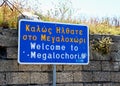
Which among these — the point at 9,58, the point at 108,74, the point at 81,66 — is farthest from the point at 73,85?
Result: the point at 9,58

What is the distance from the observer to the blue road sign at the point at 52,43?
5703 millimetres

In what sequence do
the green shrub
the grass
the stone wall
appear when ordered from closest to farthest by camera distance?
the stone wall, the grass, the green shrub

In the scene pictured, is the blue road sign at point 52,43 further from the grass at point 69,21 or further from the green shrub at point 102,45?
the grass at point 69,21

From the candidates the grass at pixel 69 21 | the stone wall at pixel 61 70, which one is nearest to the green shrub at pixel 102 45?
the stone wall at pixel 61 70

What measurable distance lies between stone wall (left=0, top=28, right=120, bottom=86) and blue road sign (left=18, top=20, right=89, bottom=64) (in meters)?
0.26

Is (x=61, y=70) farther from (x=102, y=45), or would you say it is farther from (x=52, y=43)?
(x=102, y=45)

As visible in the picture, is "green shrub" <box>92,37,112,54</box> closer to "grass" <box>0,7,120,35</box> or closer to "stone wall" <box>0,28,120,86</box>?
"stone wall" <box>0,28,120,86</box>

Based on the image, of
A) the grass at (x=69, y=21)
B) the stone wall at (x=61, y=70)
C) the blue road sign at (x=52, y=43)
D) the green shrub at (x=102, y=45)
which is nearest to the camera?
the blue road sign at (x=52, y=43)

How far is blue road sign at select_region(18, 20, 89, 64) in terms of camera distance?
5.70 meters

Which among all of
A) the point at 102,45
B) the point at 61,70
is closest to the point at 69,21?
the point at 102,45

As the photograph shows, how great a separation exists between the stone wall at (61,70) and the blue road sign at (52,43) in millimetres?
258

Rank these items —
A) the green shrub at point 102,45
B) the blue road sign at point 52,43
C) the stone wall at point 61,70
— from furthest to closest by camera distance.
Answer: the green shrub at point 102,45, the stone wall at point 61,70, the blue road sign at point 52,43

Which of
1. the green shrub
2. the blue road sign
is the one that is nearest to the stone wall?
the green shrub

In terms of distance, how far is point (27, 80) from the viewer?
19.6 feet
